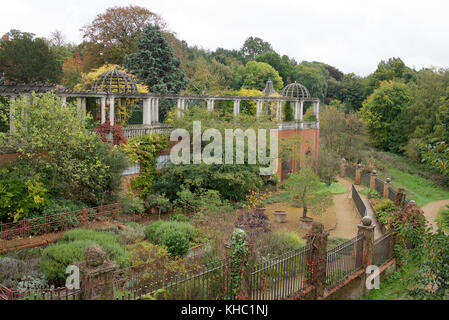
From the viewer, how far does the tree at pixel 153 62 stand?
27922mm

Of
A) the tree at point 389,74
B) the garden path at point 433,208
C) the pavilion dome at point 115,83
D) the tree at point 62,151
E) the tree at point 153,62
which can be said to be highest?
A: the tree at point 389,74

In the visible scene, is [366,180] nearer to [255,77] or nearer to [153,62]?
[153,62]

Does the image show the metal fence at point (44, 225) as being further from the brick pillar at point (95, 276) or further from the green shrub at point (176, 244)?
the brick pillar at point (95, 276)

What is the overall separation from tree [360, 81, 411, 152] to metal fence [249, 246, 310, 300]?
1243 inches

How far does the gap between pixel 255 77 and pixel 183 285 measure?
42.2 meters

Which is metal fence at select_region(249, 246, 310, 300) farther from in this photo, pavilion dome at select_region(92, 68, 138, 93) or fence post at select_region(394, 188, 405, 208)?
pavilion dome at select_region(92, 68, 138, 93)

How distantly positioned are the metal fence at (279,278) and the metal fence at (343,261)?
721mm

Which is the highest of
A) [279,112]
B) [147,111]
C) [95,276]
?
[279,112]

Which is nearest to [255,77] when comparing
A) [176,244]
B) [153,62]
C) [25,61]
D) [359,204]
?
[153,62]

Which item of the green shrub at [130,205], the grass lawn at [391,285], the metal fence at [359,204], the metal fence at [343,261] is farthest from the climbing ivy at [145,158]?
the grass lawn at [391,285]

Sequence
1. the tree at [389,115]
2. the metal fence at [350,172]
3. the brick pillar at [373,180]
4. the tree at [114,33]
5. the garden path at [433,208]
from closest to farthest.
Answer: the garden path at [433,208] < the brick pillar at [373,180] < the metal fence at [350,172] < the tree at [114,33] < the tree at [389,115]

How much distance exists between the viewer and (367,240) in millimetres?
10586
